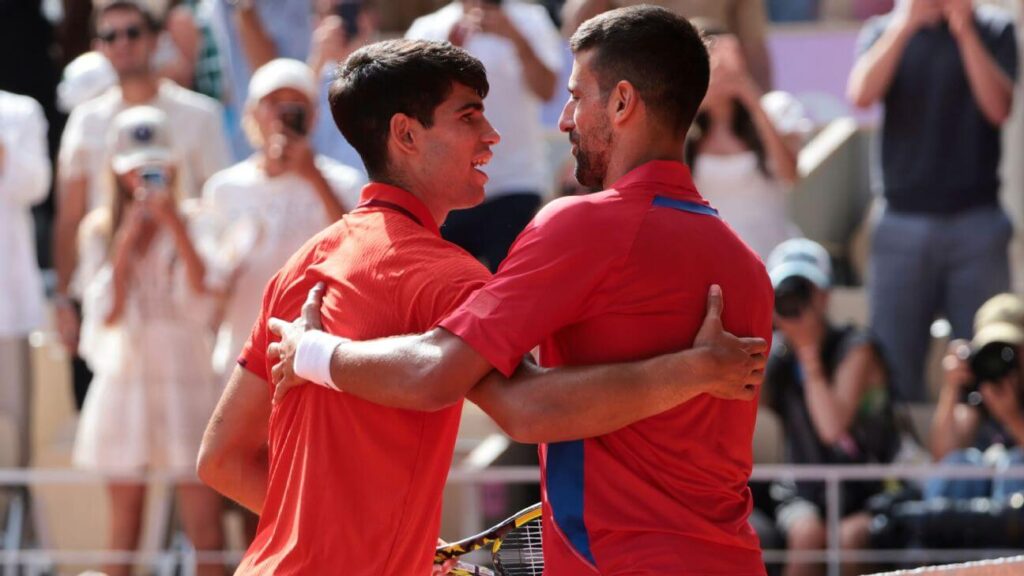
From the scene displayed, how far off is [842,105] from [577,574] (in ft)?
26.9

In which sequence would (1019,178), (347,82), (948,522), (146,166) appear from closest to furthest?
(347,82) → (948,522) → (146,166) → (1019,178)

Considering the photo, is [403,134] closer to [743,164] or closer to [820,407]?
[820,407]

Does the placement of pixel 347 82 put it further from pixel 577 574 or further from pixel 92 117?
pixel 92 117

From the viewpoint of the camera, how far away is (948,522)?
21.4 ft

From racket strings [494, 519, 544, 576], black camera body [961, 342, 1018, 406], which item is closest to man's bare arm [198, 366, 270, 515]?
racket strings [494, 519, 544, 576]

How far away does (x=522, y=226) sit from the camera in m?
7.41

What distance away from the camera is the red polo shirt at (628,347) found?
301 cm

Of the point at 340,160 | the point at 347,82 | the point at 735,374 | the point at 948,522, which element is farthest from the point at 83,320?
the point at 735,374

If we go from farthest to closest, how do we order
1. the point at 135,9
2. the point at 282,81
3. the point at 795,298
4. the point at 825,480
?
the point at 135,9, the point at 282,81, the point at 795,298, the point at 825,480

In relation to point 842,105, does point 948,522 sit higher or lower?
lower

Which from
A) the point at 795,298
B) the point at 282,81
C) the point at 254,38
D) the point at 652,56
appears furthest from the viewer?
the point at 254,38

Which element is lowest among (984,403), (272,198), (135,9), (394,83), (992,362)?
(984,403)

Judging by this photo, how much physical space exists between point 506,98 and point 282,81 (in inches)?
39.6

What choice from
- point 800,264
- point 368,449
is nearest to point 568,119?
point 368,449
